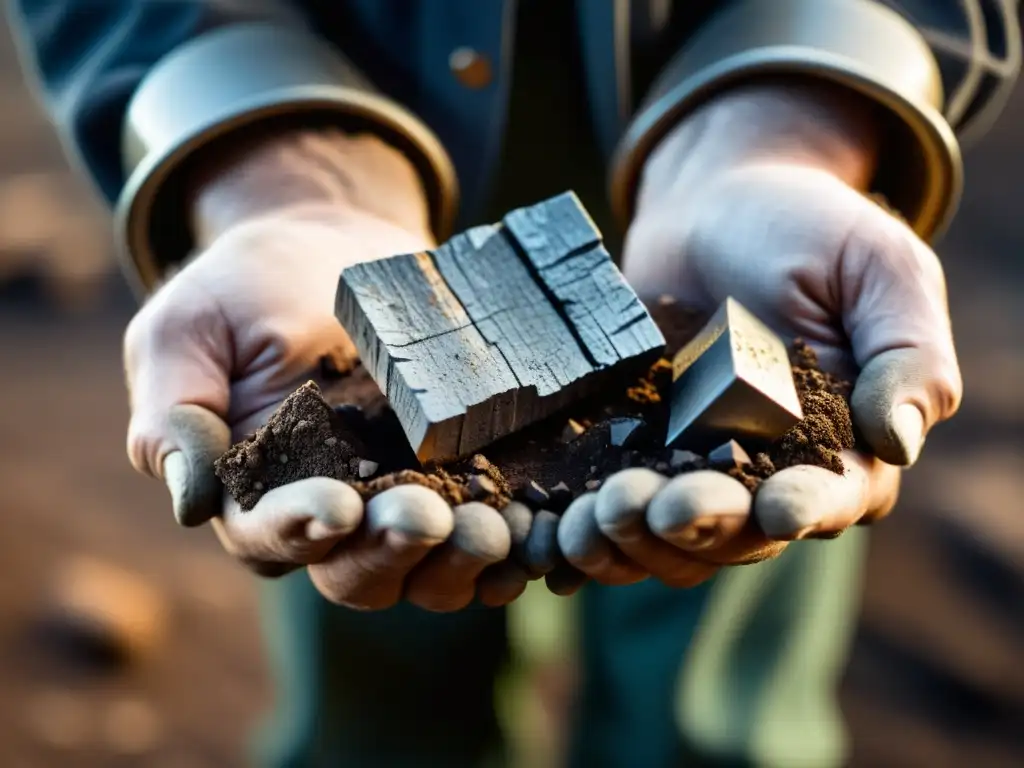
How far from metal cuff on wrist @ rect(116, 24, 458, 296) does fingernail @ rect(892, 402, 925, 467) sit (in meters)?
0.76

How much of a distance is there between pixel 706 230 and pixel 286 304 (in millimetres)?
513

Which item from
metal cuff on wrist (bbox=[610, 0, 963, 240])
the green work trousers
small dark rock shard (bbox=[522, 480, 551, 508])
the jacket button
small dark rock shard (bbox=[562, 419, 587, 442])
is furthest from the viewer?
the green work trousers

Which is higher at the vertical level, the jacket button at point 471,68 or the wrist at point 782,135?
the jacket button at point 471,68

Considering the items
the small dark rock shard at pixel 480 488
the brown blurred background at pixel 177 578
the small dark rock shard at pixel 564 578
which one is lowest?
the brown blurred background at pixel 177 578

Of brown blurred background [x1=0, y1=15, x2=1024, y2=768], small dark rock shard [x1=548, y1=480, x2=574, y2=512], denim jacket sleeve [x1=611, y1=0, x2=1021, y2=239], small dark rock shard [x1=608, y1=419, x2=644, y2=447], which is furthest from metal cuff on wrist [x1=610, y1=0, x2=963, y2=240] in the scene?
brown blurred background [x1=0, y1=15, x2=1024, y2=768]

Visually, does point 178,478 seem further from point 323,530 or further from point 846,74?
point 846,74

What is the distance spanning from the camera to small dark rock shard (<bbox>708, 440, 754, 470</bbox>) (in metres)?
1.00

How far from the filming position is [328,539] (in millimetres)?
939

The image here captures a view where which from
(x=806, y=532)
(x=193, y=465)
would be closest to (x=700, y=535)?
(x=806, y=532)

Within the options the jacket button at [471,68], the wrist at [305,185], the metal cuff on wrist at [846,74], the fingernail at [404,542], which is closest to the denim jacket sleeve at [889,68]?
the metal cuff on wrist at [846,74]

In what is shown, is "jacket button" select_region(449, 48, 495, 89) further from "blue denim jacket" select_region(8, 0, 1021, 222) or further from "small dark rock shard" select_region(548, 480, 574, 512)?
"small dark rock shard" select_region(548, 480, 574, 512)

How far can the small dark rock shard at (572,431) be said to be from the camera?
1123mm

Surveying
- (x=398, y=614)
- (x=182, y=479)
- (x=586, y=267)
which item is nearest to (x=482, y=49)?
(x=586, y=267)

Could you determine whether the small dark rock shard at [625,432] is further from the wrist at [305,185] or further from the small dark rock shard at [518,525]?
the wrist at [305,185]
